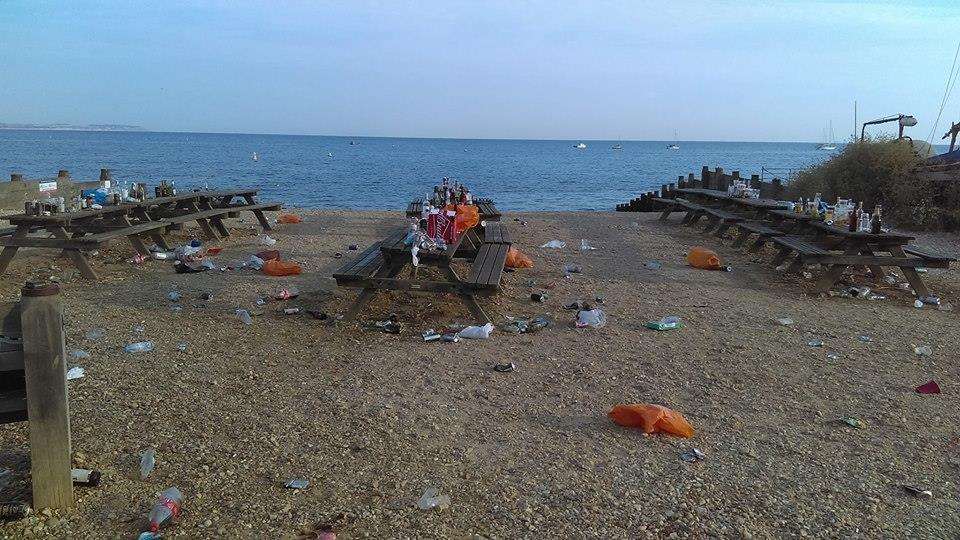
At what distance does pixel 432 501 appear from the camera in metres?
3.38

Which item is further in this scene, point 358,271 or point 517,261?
point 517,261

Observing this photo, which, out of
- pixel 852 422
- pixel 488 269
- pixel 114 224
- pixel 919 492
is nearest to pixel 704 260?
pixel 488 269

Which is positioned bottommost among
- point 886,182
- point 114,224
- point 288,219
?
point 288,219

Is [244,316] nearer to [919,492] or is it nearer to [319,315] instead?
[319,315]

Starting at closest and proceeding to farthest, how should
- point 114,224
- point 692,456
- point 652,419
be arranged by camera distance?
point 692,456 → point 652,419 → point 114,224

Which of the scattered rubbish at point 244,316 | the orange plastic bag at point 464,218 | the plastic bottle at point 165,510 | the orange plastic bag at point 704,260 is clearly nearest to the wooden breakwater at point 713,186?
the orange plastic bag at point 704,260

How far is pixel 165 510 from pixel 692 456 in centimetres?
264

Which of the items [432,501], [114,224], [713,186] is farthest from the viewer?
[713,186]

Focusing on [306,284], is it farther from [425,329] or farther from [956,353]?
[956,353]

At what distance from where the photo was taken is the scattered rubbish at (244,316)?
663cm

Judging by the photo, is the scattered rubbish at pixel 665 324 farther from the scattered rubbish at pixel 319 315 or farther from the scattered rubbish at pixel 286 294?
the scattered rubbish at pixel 286 294

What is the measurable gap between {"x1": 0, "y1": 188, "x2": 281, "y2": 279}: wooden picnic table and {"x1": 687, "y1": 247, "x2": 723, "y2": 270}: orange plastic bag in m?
7.41

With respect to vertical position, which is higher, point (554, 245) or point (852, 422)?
point (554, 245)

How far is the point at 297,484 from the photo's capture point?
11.5 ft
